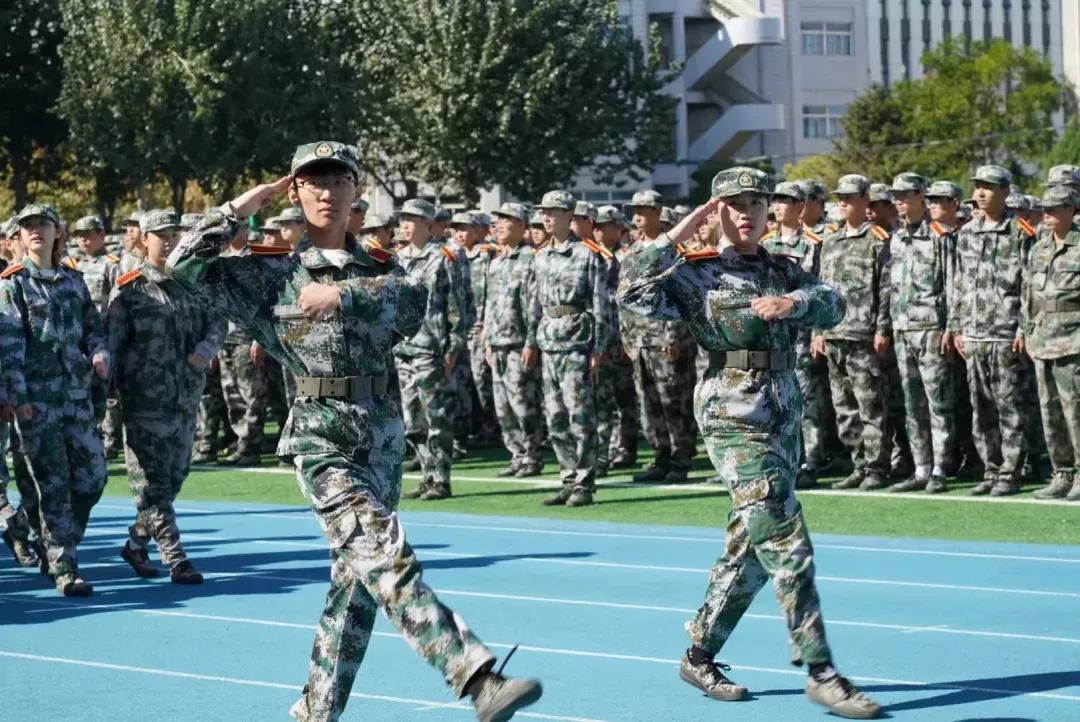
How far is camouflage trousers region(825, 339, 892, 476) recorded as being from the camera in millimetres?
15938

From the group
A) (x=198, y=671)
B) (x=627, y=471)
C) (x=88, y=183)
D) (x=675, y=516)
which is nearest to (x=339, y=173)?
(x=198, y=671)

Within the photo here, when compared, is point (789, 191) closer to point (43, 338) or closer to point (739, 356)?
point (43, 338)

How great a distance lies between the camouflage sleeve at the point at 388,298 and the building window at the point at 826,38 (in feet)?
258

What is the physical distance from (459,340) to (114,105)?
78.0 ft

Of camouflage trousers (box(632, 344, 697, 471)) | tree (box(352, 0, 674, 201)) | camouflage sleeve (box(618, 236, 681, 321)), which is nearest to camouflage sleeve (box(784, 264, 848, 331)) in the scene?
camouflage sleeve (box(618, 236, 681, 321))

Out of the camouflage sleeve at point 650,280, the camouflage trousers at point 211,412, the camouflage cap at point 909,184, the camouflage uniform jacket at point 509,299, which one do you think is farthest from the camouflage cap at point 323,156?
the camouflage trousers at point 211,412

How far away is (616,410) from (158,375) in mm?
7602

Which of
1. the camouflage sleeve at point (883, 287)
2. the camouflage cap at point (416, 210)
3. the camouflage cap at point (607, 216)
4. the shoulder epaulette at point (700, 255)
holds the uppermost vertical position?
the shoulder epaulette at point (700, 255)

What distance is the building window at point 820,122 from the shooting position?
272 feet

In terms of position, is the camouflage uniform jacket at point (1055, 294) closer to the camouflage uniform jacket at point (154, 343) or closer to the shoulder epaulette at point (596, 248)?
the shoulder epaulette at point (596, 248)

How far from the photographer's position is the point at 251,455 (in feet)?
67.6

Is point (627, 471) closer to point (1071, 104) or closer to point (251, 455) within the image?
point (251, 455)

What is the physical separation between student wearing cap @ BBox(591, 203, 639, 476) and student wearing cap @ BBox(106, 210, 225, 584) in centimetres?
613

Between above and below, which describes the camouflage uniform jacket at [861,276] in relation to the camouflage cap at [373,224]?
below
